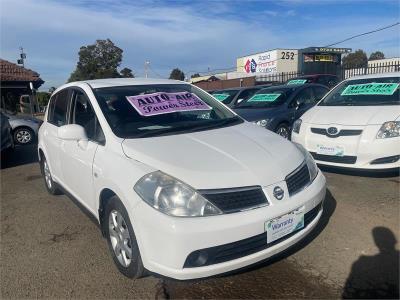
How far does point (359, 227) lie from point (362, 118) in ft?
6.90

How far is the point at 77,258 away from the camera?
364 centimetres

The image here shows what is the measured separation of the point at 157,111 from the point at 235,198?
1518 millimetres

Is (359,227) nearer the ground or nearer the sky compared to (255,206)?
nearer the ground

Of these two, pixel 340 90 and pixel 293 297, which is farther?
pixel 340 90

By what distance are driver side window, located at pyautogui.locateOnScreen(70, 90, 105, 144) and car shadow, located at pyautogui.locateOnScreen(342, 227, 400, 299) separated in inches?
95.6

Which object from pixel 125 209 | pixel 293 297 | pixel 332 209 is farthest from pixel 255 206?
pixel 332 209

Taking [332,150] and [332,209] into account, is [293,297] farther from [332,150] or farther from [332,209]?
[332,150]

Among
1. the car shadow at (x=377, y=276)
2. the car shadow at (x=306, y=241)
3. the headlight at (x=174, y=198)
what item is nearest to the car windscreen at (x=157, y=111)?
the headlight at (x=174, y=198)

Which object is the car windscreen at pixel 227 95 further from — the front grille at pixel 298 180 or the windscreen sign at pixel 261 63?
the windscreen sign at pixel 261 63

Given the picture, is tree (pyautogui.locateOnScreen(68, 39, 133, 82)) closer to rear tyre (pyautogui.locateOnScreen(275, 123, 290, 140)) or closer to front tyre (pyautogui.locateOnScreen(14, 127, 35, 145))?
front tyre (pyautogui.locateOnScreen(14, 127, 35, 145))

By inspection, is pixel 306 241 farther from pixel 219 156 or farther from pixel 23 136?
pixel 23 136

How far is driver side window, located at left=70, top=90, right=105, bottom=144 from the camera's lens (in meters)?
3.71

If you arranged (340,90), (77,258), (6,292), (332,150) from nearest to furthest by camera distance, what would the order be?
1. (6,292)
2. (77,258)
3. (332,150)
4. (340,90)

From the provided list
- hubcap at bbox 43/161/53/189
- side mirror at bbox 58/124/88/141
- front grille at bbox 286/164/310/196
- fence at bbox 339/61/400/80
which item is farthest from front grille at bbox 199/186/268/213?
fence at bbox 339/61/400/80
